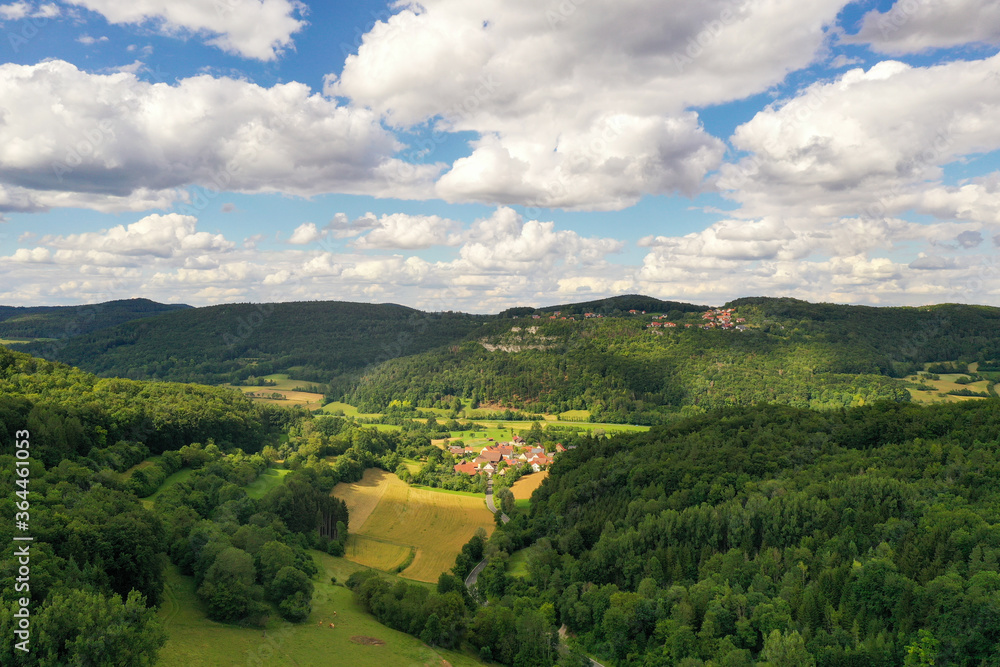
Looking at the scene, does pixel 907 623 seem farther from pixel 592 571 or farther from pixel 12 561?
pixel 12 561

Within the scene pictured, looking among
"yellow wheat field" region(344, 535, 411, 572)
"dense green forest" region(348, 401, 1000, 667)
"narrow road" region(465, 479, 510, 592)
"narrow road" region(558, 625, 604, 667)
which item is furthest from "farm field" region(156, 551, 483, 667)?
"yellow wheat field" region(344, 535, 411, 572)

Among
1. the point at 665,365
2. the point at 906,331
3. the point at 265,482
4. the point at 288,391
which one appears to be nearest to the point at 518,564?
the point at 265,482

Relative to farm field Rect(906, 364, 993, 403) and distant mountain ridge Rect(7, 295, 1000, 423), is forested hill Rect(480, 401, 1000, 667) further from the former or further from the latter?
distant mountain ridge Rect(7, 295, 1000, 423)

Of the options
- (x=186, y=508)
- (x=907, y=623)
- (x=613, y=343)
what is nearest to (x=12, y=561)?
(x=186, y=508)

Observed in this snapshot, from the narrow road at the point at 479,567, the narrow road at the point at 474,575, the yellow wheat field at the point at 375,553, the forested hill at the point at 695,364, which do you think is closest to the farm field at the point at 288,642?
the narrow road at the point at 474,575

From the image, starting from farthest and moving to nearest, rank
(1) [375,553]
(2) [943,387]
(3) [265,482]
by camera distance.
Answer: (2) [943,387] < (3) [265,482] < (1) [375,553]

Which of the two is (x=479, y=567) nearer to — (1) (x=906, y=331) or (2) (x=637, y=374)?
(2) (x=637, y=374)
